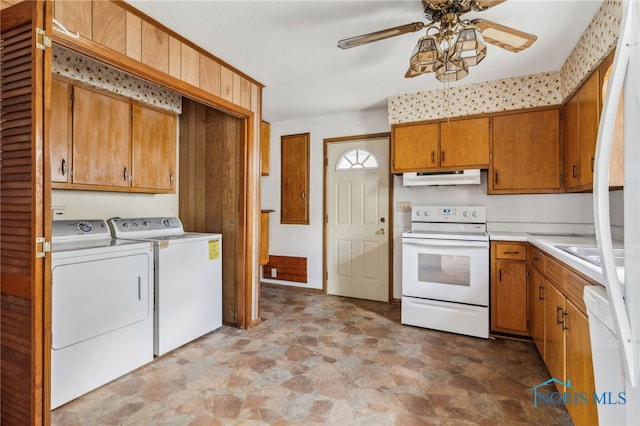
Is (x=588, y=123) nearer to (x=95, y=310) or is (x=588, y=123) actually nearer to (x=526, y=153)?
(x=526, y=153)

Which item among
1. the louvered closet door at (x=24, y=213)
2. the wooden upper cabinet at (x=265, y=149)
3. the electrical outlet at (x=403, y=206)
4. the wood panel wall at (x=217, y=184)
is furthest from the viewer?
the wooden upper cabinet at (x=265, y=149)

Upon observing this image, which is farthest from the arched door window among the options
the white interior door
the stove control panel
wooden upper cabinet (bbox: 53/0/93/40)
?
wooden upper cabinet (bbox: 53/0/93/40)

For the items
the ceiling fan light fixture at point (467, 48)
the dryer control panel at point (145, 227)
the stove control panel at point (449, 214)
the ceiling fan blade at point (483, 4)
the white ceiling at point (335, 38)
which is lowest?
the dryer control panel at point (145, 227)

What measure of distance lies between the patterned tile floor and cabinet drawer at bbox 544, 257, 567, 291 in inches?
28.4

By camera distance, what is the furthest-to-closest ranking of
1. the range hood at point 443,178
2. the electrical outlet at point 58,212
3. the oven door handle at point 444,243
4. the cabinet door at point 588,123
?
the range hood at point 443,178, the oven door handle at point 444,243, the electrical outlet at point 58,212, the cabinet door at point 588,123

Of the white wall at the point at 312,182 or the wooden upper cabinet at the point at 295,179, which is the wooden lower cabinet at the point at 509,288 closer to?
the white wall at the point at 312,182

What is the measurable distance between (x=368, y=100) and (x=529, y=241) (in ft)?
7.12

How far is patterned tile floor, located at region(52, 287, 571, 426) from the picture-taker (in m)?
1.81

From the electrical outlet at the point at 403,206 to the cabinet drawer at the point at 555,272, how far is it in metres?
1.71

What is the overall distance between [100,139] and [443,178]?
3.19m

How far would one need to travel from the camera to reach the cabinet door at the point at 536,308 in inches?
93.4

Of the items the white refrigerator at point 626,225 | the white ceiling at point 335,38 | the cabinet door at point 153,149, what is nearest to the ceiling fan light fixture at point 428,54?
the white ceiling at point 335,38

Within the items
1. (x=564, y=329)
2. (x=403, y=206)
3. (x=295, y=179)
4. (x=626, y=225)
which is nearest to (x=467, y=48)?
(x=626, y=225)

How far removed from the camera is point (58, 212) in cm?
254
